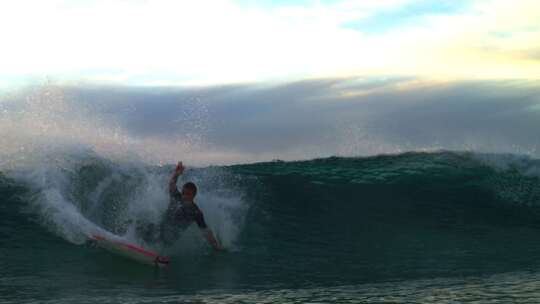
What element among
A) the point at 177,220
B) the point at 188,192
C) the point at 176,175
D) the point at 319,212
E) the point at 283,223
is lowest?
the point at 283,223

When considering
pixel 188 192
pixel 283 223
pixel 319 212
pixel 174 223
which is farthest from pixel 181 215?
pixel 319 212

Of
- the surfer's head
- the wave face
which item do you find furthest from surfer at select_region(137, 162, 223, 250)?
the wave face

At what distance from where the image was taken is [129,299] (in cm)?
693

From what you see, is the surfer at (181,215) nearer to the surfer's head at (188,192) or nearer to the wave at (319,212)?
the surfer's head at (188,192)

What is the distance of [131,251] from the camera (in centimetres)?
945

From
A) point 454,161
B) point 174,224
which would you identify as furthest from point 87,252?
point 454,161

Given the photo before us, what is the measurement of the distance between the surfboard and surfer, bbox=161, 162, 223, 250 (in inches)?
38.2

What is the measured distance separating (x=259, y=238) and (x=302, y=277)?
3661mm

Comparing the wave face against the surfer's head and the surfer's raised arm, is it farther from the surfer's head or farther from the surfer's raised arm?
the surfer's raised arm

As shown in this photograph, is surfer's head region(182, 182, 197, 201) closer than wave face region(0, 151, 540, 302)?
No

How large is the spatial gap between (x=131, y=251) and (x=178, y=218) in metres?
1.40

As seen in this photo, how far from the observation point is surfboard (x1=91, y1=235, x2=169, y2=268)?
30.0 feet

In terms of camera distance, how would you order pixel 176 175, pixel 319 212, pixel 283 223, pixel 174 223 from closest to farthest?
pixel 174 223, pixel 176 175, pixel 283 223, pixel 319 212

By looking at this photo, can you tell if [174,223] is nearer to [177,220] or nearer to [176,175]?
[177,220]
